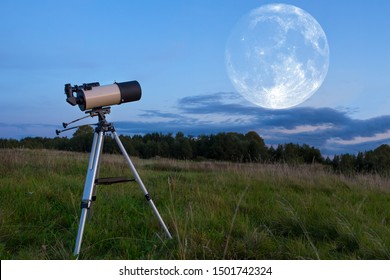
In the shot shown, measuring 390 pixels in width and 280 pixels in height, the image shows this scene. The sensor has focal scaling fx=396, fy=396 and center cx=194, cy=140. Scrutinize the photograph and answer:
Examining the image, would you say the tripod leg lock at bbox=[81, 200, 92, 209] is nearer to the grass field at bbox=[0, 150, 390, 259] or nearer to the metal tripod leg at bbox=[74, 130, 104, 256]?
the metal tripod leg at bbox=[74, 130, 104, 256]

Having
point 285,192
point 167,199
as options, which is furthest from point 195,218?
point 285,192

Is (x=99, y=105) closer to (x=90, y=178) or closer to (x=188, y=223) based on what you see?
(x=90, y=178)

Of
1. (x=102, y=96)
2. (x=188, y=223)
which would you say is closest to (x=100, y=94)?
(x=102, y=96)

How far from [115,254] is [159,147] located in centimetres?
3282

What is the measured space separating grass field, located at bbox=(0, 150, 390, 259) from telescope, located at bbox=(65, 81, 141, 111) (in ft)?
5.09

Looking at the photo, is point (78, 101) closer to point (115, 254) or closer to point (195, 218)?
point (115, 254)

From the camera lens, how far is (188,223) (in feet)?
19.2

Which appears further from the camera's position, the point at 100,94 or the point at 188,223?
the point at 188,223

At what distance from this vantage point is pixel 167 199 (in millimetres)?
8008

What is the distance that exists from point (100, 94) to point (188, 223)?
2256 millimetres

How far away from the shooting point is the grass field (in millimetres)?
4969

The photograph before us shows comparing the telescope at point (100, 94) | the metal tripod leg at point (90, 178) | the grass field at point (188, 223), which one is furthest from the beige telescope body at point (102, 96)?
the grass field at point (188, 223)

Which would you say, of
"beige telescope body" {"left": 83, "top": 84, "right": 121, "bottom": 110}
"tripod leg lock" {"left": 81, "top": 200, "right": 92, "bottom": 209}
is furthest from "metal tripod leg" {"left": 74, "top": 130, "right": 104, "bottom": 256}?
"beige telescope body" {"left": 83, "top": 84, "right": 121, "bottom": 110}

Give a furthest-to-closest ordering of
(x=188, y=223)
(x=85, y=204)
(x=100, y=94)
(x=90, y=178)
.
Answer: (x=188, y=223), (x=100, y=94), (x=90, y=178), (x=85, y=204)
